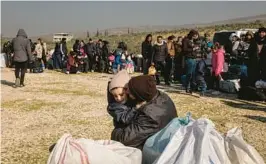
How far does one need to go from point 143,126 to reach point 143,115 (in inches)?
3.2

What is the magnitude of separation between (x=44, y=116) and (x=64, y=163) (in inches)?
267

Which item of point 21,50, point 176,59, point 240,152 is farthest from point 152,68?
point 240,152

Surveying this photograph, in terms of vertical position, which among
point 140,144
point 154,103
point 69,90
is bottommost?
point 69,90

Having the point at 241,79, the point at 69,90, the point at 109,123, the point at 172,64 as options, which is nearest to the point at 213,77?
the point at 241,79

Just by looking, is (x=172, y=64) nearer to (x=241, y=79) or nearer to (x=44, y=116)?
(x=241, y=79)

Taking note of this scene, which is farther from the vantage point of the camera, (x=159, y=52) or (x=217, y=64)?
(x=159, y=52)

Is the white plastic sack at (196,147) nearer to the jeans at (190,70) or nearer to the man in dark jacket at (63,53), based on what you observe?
the jeans at (190,70)

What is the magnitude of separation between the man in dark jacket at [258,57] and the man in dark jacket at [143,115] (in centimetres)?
812

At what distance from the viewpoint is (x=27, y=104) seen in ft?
35.4

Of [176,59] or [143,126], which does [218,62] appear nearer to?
[176,59]

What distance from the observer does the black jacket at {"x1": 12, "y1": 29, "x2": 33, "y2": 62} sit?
13523 millimetres

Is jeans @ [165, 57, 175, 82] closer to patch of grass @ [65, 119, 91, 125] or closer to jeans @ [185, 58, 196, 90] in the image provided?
jeans @ [185, 58, 196, 90]

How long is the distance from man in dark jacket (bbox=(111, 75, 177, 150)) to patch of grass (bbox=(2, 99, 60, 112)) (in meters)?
7.15

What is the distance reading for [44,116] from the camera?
9.27 metres
